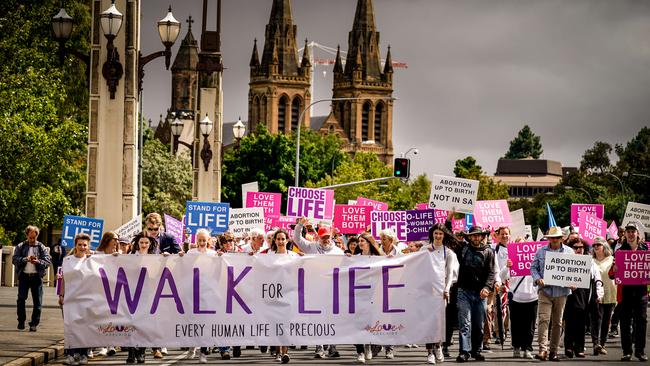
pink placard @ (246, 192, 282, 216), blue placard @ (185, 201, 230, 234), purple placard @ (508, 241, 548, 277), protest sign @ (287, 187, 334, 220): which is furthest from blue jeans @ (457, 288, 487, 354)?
pink placard @ (246, 192, 282, 216)

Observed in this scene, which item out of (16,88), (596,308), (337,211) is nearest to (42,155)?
(16,88)

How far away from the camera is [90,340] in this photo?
18609 millimetres

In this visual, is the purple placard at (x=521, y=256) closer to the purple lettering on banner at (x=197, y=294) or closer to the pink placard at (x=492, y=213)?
the purple lettering on banner at (x=197, y=294)

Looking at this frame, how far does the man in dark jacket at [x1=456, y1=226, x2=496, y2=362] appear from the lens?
1956 cm

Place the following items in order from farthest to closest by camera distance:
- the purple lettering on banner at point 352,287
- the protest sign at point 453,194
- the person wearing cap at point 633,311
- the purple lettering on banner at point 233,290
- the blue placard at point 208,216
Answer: the blue placard at point 208,216, the protest sign at point 453,194, the person wearing cap at point 633,311, the purple lettering on banner at point 352,287, the purple lettering on banner at point 233,290

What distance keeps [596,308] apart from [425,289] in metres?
4.13

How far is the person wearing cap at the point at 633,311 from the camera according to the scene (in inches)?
821

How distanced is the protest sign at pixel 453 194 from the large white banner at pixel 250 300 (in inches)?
231

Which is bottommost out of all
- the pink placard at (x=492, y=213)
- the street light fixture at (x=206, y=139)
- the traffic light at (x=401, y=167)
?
the pink placard at (x=492, y=213)

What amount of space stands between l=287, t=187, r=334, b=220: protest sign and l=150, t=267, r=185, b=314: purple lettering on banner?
10.5m

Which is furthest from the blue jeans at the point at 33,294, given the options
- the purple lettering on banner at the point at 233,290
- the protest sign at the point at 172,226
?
the purple lettering on banner at the point at 233,290

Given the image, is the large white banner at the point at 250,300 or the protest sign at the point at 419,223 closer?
the large white banner at the point at 250,300

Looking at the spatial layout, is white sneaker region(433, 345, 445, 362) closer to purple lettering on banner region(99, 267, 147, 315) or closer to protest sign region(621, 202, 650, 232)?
purple lettering on banner region(99, 267, 147, 315)

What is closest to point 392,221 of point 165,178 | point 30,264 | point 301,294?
point 30,264
